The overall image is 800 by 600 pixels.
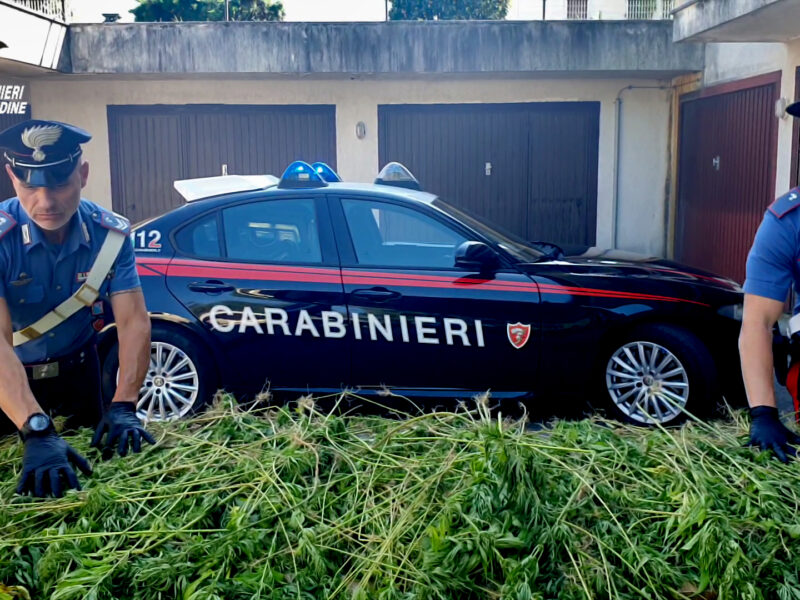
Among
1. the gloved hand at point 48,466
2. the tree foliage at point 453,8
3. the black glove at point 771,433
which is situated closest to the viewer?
the gloved hand at point 48,466

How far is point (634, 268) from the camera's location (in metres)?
6.07

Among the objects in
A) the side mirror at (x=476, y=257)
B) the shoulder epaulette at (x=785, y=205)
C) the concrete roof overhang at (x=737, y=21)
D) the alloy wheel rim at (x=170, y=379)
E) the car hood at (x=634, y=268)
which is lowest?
the alloy wheel rim at (x=170, y=379)

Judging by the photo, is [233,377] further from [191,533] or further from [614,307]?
[191,533]

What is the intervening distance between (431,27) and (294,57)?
1859 mm

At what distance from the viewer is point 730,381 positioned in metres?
5.80

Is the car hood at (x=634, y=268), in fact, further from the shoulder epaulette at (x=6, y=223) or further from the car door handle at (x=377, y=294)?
the shoulder epaulette at (x=6, y=223)

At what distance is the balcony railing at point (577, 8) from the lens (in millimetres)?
42625

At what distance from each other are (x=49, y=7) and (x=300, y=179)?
26.3ft

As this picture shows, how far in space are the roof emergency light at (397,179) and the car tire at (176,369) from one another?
6.98ft

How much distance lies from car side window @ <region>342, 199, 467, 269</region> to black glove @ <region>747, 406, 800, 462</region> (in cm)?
340

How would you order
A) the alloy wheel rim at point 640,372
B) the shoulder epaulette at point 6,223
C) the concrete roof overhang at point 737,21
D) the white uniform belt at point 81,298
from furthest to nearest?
the concrete roof overhang at point 737,21
the alloy wheel rim at point 640,372
the white uniform belt at point 81,298
the shoulder epaulette at point 6,223

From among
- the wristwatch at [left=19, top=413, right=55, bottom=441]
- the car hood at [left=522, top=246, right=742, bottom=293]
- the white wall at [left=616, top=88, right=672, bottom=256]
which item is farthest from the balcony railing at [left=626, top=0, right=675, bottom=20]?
the wristwatch at [left=19, top=413, right=55, bottom=441]

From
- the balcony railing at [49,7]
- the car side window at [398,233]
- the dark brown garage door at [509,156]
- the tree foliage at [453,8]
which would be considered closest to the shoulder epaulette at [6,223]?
the car side window at [398,233]

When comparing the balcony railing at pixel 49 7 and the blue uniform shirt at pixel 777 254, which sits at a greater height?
the balcony railing at pixel 49 7
